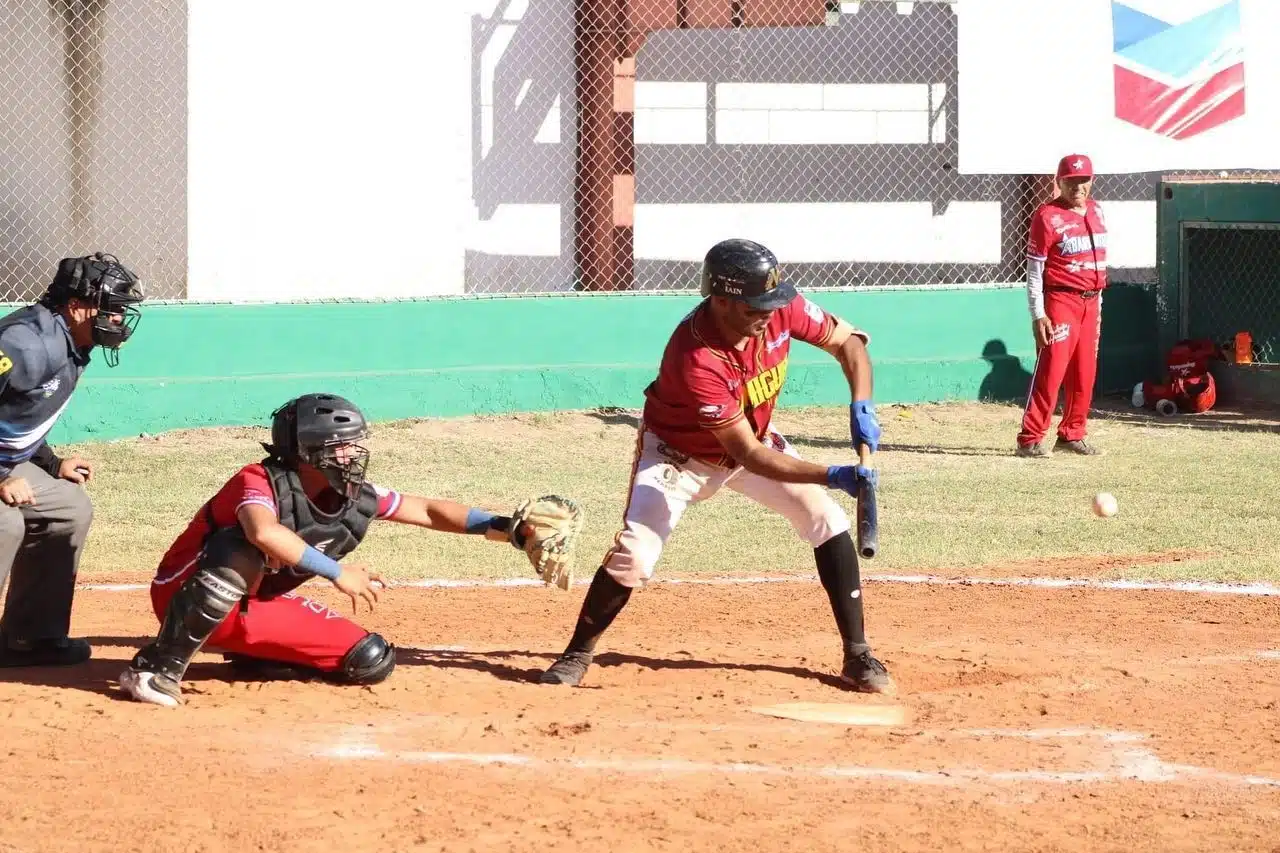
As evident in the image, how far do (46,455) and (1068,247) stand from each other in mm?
8158

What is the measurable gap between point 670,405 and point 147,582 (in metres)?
3.46

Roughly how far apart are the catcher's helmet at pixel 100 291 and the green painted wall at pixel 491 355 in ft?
19.5

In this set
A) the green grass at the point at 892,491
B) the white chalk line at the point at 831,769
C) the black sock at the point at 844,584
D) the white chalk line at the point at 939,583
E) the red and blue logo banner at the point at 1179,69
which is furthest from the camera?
the red and blue logo banner at the point at 1179,69

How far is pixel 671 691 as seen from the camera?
652 cm

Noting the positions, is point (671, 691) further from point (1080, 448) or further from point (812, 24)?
point (812, 24)

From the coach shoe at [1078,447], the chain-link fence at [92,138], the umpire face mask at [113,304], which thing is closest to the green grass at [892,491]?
the coach shoe at [1078,447]

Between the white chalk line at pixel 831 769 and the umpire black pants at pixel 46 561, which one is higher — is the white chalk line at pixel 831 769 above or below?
below

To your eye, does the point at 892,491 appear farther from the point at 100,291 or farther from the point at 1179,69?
the point at 100,291

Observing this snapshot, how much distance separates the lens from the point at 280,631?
644 cm

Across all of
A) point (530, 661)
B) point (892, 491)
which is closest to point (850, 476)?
point (530, 661)

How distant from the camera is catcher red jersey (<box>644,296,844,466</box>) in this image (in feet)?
20.3

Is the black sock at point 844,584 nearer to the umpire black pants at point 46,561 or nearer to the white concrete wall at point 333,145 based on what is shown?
the umpire black pants at point 46,561

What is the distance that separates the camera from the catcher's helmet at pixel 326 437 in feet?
19.8

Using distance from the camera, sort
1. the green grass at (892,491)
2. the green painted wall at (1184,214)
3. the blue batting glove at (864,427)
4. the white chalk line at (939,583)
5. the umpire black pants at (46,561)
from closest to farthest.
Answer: the blue batting glove at (864,427) → the umpire black pants at (46,561) → the white chalk line at (939,583) → the green grass at (892,491) → the green painted wall at (1184,214)
